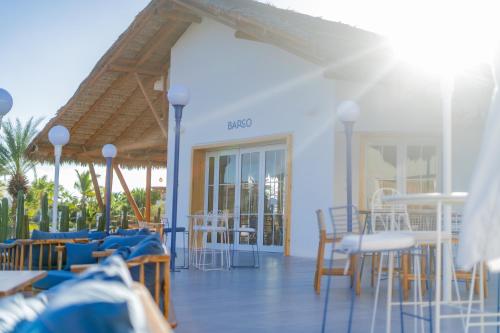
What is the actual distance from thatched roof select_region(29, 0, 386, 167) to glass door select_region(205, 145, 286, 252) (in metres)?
2.06

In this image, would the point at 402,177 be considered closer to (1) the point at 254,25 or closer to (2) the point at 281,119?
(2) the point at 281,119

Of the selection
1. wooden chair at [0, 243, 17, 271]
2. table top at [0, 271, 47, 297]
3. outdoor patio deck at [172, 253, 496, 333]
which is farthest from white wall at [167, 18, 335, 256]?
table top at [0, 271, 47, 297]

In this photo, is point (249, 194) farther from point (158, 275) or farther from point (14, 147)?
point (14, 147)

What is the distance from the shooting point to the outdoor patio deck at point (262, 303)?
402cm

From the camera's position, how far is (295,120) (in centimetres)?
1048

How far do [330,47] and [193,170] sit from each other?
4.71m

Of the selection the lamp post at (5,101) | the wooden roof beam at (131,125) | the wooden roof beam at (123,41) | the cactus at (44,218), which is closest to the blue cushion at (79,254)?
the lamp post at (5,101)

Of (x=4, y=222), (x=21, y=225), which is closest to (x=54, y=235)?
(x=21, y=225)

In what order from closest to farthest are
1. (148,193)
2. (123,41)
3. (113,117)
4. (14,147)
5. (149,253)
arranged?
1. (149,253)
2. (123,41)
3. (113,117)
4. (148,193)
5. (14,147)

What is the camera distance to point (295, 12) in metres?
13.5

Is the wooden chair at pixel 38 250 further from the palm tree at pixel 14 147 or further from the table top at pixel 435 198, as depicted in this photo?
the palm tree at pixel 14 147

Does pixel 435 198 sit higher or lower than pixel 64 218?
higher

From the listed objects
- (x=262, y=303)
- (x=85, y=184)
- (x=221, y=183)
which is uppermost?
(x=85, y=184)

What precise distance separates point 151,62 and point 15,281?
11.4 m
